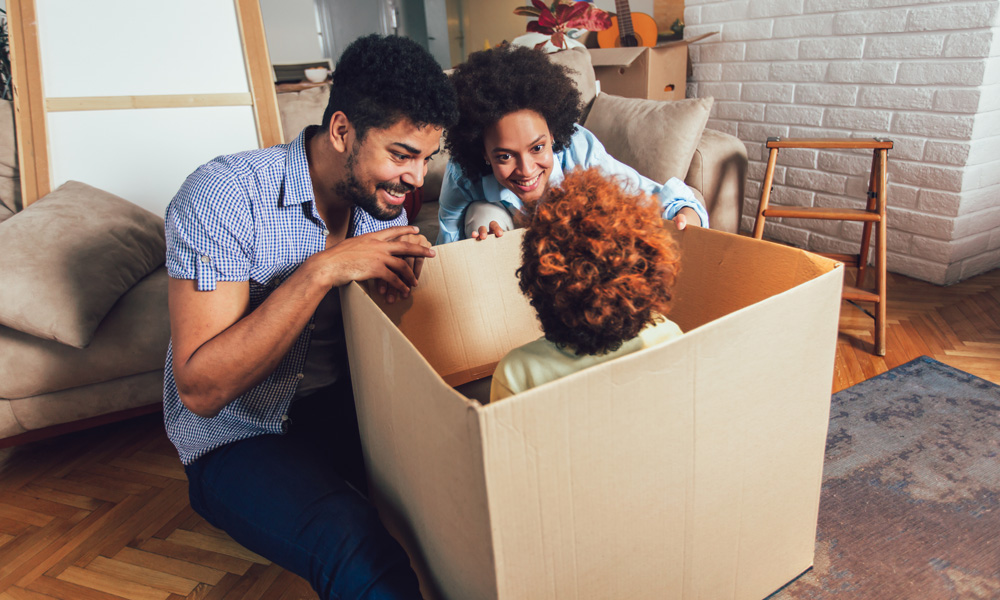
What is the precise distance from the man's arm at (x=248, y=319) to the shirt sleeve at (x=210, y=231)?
0.02 metres

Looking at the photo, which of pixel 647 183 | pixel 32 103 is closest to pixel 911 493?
pixel 647 183

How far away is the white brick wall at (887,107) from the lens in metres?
1.98

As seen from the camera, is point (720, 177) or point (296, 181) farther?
point (720, 177)

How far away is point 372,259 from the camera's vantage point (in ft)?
2.56

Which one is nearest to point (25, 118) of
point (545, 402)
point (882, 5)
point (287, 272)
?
point (287, 272)

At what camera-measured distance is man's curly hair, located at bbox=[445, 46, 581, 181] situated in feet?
4.23

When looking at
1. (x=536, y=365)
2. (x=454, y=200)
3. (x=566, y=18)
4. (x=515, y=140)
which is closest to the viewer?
(x=536, y=365)

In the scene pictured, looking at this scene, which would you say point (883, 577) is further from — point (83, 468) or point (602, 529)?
point (83, 468)

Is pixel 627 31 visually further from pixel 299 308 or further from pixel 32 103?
pixel 299 308

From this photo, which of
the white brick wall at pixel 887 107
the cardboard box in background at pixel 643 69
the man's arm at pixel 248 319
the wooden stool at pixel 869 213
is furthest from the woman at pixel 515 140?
the white brick wall at pixel 887 107

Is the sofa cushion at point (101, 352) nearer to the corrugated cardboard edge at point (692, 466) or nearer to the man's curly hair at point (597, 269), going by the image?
the man's curly hair at point (597, 269)

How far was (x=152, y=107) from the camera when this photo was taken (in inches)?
72.7

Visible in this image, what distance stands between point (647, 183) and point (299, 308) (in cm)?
92

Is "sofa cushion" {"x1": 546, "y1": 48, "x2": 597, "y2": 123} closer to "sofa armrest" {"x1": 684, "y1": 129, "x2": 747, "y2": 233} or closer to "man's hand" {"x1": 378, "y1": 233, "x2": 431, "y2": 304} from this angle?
"sofa armrest" {"x1": 684, "y1": 129, "x2": 747, "y2": 233}
